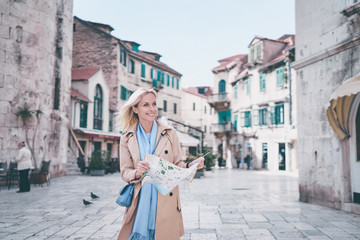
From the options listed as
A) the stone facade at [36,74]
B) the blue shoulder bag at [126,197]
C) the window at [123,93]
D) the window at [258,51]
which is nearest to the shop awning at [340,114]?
the blue shoulder bag at [126,197]

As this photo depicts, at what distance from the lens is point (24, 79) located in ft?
46.0

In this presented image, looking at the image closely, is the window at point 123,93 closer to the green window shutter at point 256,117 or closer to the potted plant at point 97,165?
the potted plant at point 97,165

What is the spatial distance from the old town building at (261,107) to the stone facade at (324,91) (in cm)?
1725

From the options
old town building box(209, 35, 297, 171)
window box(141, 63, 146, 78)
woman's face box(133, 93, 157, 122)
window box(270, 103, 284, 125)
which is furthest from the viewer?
window box(141, 63, 146, 78)

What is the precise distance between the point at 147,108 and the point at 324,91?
6.54 metres

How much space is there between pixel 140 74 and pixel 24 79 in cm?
1938

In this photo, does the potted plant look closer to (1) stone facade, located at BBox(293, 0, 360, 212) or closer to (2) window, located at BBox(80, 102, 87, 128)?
(2) window, located at BBox(80, 102, 87, 128)

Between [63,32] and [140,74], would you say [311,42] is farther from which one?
[140,74]

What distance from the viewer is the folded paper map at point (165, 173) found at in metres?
2.62

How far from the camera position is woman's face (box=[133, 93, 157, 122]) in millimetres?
2982

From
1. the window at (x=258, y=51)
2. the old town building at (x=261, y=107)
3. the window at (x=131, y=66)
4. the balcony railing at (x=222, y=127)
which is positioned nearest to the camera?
the old town building at (x=261, y=107)

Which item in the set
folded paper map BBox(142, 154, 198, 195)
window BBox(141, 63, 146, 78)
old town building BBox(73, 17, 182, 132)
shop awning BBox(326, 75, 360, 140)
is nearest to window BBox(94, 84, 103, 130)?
old town building BBox(73, 17, 182, 132)

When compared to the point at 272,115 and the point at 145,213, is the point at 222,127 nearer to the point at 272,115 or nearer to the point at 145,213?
the point at 272,115

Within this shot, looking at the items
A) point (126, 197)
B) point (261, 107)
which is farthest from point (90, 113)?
point (126, 197)
